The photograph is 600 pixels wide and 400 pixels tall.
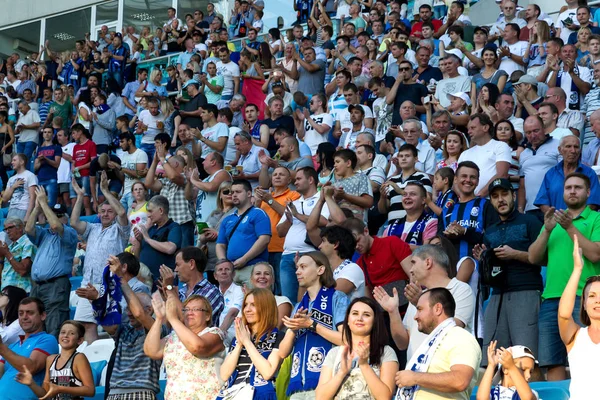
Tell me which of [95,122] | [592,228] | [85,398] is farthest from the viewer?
[95,122]

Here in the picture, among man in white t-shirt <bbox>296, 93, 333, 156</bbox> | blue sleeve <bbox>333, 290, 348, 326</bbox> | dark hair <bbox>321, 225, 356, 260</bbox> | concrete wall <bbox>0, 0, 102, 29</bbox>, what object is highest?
concrete wall <bbox>0, 0, 102, 29</bbox>

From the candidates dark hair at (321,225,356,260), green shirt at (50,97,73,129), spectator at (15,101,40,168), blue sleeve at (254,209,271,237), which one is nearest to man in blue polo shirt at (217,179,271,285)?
blue sleeve at (254,209,271,237)

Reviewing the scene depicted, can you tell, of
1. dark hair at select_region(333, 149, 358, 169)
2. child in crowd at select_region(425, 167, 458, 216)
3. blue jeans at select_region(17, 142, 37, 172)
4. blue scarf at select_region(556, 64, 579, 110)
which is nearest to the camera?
child in crowd at select_region(425, 167, 458, 216)

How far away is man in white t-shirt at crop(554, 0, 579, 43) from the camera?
41.9 ft

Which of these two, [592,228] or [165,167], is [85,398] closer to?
[165,167]

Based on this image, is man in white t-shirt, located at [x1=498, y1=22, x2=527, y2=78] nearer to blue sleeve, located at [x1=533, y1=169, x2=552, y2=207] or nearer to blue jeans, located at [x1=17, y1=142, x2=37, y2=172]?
blue sleeve, located at [x1=533, y1=169, x2=552, y2=207]

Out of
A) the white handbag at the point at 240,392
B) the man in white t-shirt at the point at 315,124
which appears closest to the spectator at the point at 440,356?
the white handbag at the point at 240,392

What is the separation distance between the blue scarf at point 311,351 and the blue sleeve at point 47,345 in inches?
97.3

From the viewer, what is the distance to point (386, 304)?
220 inches

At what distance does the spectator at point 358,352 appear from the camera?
16.8ft

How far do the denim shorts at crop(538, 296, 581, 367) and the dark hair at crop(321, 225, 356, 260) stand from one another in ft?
4.56

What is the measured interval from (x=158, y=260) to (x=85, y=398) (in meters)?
2.03

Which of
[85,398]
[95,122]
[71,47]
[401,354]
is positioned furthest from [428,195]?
[71,47]

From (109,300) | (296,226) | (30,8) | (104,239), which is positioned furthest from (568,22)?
(30,8)
